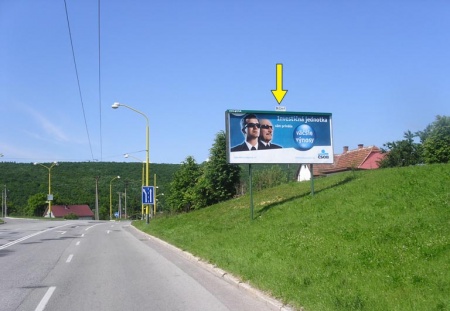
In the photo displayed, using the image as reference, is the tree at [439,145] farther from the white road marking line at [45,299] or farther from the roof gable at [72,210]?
the roof gable at [72,210]

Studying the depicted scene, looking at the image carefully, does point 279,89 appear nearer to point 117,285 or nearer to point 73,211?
point 117,285

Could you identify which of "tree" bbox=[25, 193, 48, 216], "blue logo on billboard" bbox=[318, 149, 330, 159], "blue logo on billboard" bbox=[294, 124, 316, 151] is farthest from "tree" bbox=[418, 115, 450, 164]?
"tree" bbox=[25, 193, 48, 216]

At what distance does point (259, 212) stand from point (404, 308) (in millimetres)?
14080

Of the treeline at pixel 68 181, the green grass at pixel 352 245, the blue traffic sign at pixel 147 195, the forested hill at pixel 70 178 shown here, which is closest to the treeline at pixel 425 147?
the green grass at pixel 352 245

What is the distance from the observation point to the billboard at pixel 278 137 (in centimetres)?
1995

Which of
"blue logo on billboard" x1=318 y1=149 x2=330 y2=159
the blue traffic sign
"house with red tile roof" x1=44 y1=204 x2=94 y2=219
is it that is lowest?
"house with red tile roof" x1=44 y1=204 x2=94 y2=219

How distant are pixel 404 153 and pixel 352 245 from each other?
25366 mm

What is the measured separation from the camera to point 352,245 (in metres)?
10.3

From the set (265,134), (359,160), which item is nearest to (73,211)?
(359,160)

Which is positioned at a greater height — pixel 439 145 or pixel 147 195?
pixel 439 145

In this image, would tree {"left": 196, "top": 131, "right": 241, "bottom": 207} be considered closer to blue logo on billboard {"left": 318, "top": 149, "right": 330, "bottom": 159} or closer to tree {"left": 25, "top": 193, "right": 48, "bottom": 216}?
blue logo on billboard {"left": 318, "top": 149, "right": 330, "bottom": 159}

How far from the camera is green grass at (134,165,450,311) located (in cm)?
722

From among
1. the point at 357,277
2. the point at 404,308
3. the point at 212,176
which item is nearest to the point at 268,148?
the point at 357,277

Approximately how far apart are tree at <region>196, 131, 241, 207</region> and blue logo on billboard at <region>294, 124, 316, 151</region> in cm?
1847
